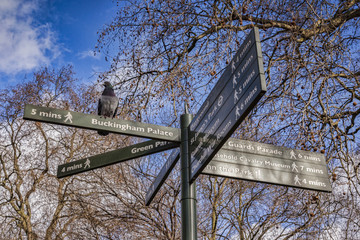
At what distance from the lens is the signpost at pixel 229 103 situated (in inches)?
119

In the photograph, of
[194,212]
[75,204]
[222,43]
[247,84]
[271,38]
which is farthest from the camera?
[75,204]

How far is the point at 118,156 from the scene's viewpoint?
14.5 feet

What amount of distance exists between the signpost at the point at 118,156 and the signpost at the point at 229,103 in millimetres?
395

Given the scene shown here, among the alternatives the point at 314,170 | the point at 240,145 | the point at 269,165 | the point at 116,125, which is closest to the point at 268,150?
the point at 269,165

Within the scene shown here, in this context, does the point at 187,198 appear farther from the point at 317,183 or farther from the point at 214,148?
the point at 317,183

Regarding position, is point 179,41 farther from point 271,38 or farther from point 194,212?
point 194,212

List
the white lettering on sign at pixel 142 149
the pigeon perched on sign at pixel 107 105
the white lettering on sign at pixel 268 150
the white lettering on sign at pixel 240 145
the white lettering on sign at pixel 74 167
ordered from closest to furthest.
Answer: the white lettering on sign at pixel 240 145
the white lettering on sign at pixel 268 150
the white lettering on sign at pixel 142 149
the white lettering on sign at pixel 74 167
the pigeon perched on sign at pixel 107 105

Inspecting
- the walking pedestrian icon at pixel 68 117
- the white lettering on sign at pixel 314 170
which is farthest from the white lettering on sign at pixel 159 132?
the white lettering on sign at pixel 314 170

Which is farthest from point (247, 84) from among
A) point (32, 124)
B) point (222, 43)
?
point (32, 124)

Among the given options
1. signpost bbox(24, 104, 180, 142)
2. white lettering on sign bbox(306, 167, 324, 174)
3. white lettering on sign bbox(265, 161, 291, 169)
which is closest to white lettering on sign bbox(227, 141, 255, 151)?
white lettering on sign bbox(265, 161, 291, 169)

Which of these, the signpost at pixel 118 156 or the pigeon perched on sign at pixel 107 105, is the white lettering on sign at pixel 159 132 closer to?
the signpost at pixel 118 156

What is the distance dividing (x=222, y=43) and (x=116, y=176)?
14.6 feet

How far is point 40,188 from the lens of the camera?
11.9 m

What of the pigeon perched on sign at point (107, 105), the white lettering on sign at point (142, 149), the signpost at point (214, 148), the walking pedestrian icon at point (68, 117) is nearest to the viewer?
the signpost at point (214, 148)
